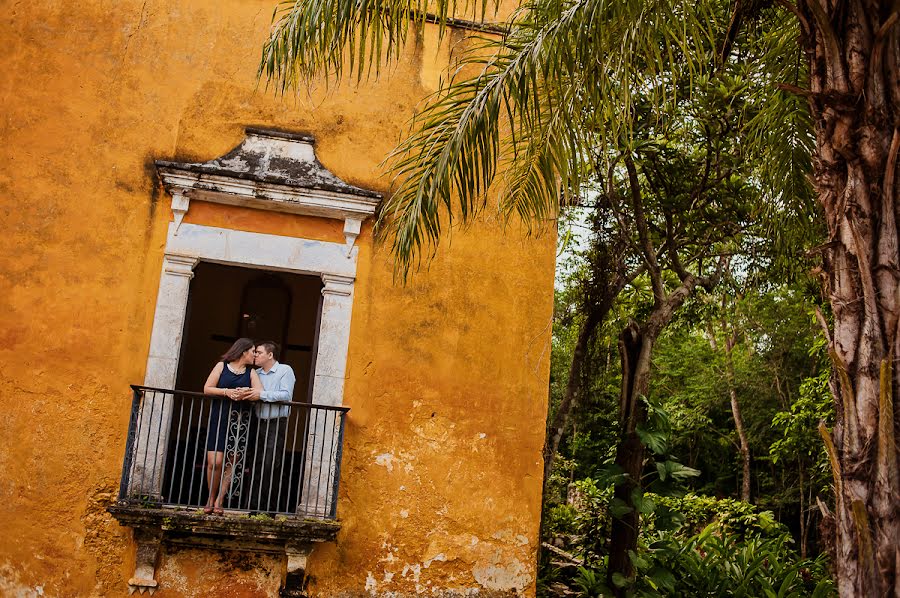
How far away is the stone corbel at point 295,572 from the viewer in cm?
640

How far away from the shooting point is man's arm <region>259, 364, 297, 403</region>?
6556 mm

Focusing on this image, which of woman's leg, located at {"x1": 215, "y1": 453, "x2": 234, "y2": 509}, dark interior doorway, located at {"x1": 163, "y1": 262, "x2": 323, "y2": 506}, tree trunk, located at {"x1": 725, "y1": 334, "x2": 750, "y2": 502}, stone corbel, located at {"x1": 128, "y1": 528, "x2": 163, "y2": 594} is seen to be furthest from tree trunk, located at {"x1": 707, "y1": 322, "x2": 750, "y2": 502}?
stone corbel, located at {"x1": 128, "y1": 528, "x2": 163, "y2": 594}

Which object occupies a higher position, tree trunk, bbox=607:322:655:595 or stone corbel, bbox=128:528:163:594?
tree trunk, bbox=607:322:655:595

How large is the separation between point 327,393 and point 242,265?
47.2 inches

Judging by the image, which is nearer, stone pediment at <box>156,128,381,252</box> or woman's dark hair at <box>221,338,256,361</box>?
woman's dark hair at <box>221,338,256,361</box>

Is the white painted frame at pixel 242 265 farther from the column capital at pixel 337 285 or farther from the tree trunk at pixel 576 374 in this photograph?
the tree trunk at pixel 576 374

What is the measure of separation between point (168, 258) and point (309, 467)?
1899 millimetres

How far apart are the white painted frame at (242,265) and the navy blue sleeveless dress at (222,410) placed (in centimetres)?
34

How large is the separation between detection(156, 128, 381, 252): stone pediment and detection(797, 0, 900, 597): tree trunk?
3.67 meters

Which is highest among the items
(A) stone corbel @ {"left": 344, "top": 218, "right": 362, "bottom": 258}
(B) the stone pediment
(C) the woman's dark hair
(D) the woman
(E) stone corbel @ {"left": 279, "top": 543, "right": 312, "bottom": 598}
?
(B) the stone pediment

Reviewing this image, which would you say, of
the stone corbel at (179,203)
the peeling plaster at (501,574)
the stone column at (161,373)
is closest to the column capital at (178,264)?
the stone column at (161,373)

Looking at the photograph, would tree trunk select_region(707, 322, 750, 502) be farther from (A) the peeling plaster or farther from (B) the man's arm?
(B) the man's arm

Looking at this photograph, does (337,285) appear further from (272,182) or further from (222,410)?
(222,410)

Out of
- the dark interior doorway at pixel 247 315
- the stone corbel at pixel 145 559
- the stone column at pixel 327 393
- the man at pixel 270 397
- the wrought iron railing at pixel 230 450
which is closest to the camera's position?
the stone corbel at pixel 145 559
